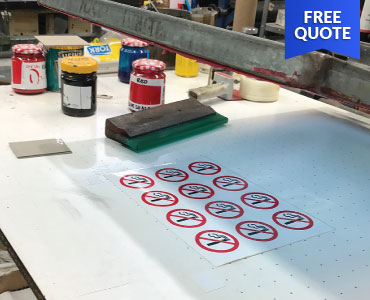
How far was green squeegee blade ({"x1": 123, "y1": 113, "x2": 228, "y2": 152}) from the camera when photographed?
1142 mm

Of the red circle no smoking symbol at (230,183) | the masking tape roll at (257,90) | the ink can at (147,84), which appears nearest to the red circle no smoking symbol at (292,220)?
the red circle no smoking symbol at (230,183)

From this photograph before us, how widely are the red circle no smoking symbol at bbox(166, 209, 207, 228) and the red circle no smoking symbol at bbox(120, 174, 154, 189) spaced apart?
11cm

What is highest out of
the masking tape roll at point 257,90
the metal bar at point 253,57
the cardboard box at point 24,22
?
the metal bar at point 253,57

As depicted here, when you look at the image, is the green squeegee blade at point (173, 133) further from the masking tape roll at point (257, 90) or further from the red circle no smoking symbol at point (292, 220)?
the red circle no smoking symbol at point (292, 220)

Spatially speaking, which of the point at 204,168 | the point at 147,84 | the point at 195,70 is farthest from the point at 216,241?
the point at 195,70

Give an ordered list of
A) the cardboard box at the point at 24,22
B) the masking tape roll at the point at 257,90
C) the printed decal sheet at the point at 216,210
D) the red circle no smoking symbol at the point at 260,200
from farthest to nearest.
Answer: the cardboard box at the point at 24,22
the masking tape roll at the point at 257,90
the red circle no smoking symbol at the point at 260,200
the printed decal sheet at the point at 216,210

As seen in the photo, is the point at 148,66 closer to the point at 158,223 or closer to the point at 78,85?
the point at 78,85

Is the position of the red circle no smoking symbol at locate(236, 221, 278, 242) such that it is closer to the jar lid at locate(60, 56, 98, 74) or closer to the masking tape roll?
the jar lid at locate(60, 56, 98, 74)

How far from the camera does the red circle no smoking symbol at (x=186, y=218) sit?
861 millimetres

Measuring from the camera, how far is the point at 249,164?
3.71 ft

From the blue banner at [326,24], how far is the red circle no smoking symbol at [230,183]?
17.7 inches

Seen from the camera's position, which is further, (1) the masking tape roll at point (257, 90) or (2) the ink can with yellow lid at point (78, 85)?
(1) the masking tape roll at point (257, 90)

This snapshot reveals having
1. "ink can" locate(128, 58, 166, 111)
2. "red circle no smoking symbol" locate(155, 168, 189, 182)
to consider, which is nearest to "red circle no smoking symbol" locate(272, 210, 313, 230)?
"red circle no smoking symbol" locate(155, 168, 189, 182)

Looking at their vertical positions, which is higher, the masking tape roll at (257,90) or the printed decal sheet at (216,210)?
the masking tape roll at (257,90)
